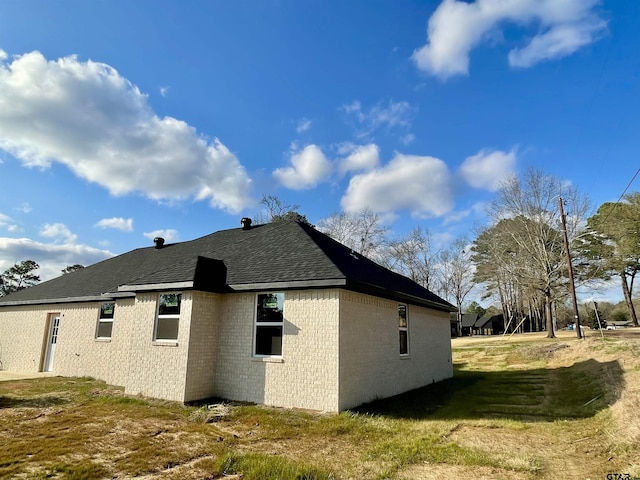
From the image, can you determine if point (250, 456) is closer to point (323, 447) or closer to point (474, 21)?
point (323, 447)

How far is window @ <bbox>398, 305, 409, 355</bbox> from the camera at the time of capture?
39.2 feet

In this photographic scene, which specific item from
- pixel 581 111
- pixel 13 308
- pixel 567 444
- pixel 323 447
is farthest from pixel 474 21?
pixel 13 308

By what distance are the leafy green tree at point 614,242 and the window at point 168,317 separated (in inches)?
1374

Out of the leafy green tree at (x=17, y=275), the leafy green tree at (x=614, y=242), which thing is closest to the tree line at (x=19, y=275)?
the leafy green tree at (x=17, y=275)

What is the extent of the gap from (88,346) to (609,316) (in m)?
82.7

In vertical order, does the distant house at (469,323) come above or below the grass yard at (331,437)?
above

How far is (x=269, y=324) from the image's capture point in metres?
9.46

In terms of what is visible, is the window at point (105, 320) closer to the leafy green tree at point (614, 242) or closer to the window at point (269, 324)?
the window at point (269, 324)

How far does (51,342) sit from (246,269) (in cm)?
1102

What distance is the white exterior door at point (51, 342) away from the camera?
15.2 metres

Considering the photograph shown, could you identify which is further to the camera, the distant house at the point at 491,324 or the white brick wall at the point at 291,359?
the distant house at the point at 491,324

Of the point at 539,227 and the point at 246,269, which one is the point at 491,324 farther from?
the point at 246,269

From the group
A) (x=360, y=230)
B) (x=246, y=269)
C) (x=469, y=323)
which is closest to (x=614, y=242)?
(x=360, y=230)

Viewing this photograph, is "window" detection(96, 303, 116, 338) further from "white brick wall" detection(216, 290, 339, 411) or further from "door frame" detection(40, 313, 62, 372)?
"white brick wall" detection(216, 290, 339, 411)
